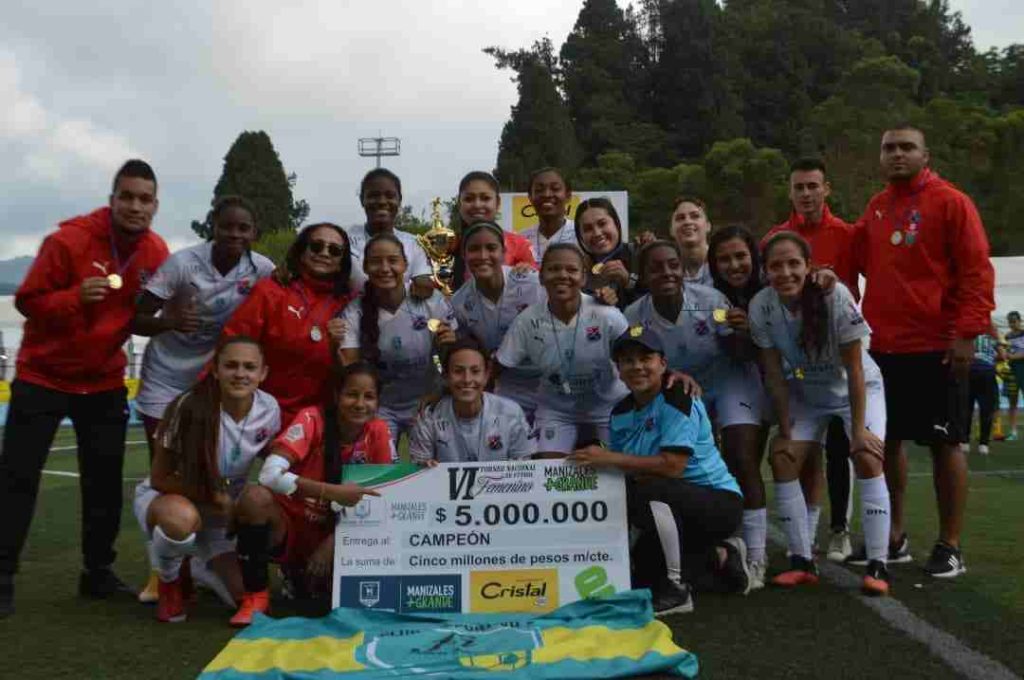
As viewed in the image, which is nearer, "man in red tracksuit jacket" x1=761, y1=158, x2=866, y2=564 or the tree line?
"man in red tracksuit jacket" x1=761, y1=158, x2=866, y2=564

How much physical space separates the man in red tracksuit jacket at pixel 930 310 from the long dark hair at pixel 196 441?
3234 millimetres

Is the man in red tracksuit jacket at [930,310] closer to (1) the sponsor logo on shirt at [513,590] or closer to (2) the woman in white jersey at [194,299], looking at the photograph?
(1) the sponsor logo on shirt at [513,590]

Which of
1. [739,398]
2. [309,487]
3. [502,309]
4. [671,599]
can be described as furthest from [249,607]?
[739,398]

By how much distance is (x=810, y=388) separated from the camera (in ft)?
16.3

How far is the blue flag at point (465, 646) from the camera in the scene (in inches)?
134

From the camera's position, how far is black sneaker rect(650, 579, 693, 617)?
4.32 meters

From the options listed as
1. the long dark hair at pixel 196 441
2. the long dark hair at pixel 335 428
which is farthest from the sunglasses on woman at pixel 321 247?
the long dark hair at pixel 196 441

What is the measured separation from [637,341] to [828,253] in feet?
5.60

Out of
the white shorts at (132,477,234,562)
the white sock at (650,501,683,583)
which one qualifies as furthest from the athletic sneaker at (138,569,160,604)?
the white sock at (650,501,683,583)

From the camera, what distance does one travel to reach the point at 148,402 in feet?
16.2

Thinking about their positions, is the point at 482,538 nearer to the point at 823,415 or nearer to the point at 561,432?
the point at 561,432

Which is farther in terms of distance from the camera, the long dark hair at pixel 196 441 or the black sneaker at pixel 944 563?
the black sneaker at pixel 944 563

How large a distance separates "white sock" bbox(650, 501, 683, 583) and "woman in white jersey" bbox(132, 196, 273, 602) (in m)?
2.19

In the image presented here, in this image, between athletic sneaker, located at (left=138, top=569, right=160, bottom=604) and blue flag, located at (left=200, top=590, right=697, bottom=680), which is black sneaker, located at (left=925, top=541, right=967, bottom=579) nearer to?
blue flag, located at (left=200, top=590, right=697, bottom=680)
